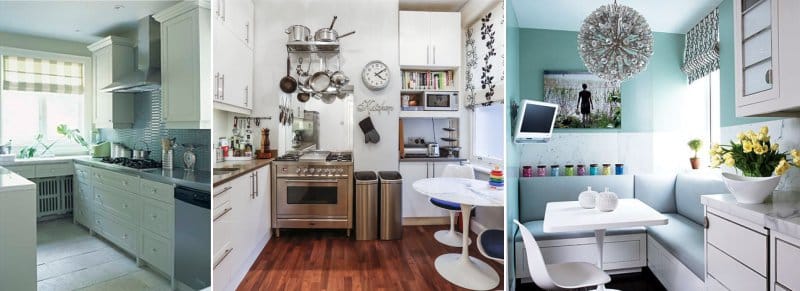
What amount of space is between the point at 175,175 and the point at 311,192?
0.40 m

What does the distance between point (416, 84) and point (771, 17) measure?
1.24 metres

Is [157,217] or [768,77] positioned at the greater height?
[768,77]

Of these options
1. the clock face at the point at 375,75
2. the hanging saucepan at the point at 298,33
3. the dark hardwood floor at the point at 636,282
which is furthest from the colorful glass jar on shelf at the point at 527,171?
the hanging saucepan at the point at 298,33

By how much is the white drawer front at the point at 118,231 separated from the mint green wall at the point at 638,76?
141cm

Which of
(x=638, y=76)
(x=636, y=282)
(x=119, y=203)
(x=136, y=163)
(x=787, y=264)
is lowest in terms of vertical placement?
(x=636, y=282)

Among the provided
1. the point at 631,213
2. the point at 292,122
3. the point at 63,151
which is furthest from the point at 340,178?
the point at 631,213

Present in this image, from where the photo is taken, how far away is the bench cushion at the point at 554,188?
1501 mm

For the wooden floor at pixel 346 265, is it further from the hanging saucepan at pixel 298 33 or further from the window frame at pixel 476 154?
the hanging saucepan at pixel 298 33

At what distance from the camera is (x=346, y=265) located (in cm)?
100

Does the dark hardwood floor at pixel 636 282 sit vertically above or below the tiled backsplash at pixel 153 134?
below

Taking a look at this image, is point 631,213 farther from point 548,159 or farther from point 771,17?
point 771,17

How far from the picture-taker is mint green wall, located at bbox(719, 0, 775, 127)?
1241mm

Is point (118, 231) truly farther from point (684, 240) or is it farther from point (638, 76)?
point (684, 240)

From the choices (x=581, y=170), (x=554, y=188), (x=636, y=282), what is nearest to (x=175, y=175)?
(x=554, y=188)
